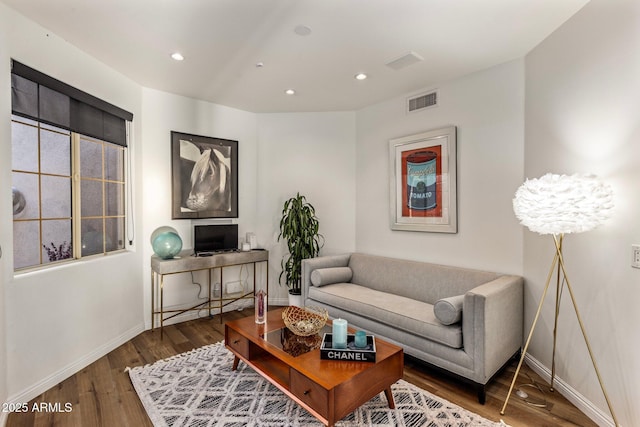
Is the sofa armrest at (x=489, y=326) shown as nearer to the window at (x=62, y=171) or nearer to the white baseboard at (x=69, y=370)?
the white baseboard at (x=69, y=370)

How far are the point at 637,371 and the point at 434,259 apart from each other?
1854 mm

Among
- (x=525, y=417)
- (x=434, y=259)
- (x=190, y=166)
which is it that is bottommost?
(x=525, y=417)

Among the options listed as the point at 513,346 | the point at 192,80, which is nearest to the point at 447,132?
the point at 513,346

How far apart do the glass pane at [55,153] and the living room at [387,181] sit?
0.39 m

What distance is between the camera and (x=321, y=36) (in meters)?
2.49

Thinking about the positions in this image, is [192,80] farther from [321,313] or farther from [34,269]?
[321,313]

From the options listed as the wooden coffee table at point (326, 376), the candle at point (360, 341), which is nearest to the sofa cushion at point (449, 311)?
the wooden coffee table at point (326, 376)

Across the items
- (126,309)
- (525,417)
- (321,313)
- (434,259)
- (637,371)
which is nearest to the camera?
(637,371)

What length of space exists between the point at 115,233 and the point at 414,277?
3.12 meters

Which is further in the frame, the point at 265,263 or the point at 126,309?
the point at 265,263

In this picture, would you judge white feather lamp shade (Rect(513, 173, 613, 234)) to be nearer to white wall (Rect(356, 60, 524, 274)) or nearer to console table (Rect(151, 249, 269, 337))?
white wall (Rect(356, 60, 524, 274))

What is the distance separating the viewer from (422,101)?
3.62m

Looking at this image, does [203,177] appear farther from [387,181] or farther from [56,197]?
[387,181]

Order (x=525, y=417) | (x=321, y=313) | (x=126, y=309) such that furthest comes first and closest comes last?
1. (x=126, y=309)
2. (x=321, y=313)
3. (x=525, y=417)
